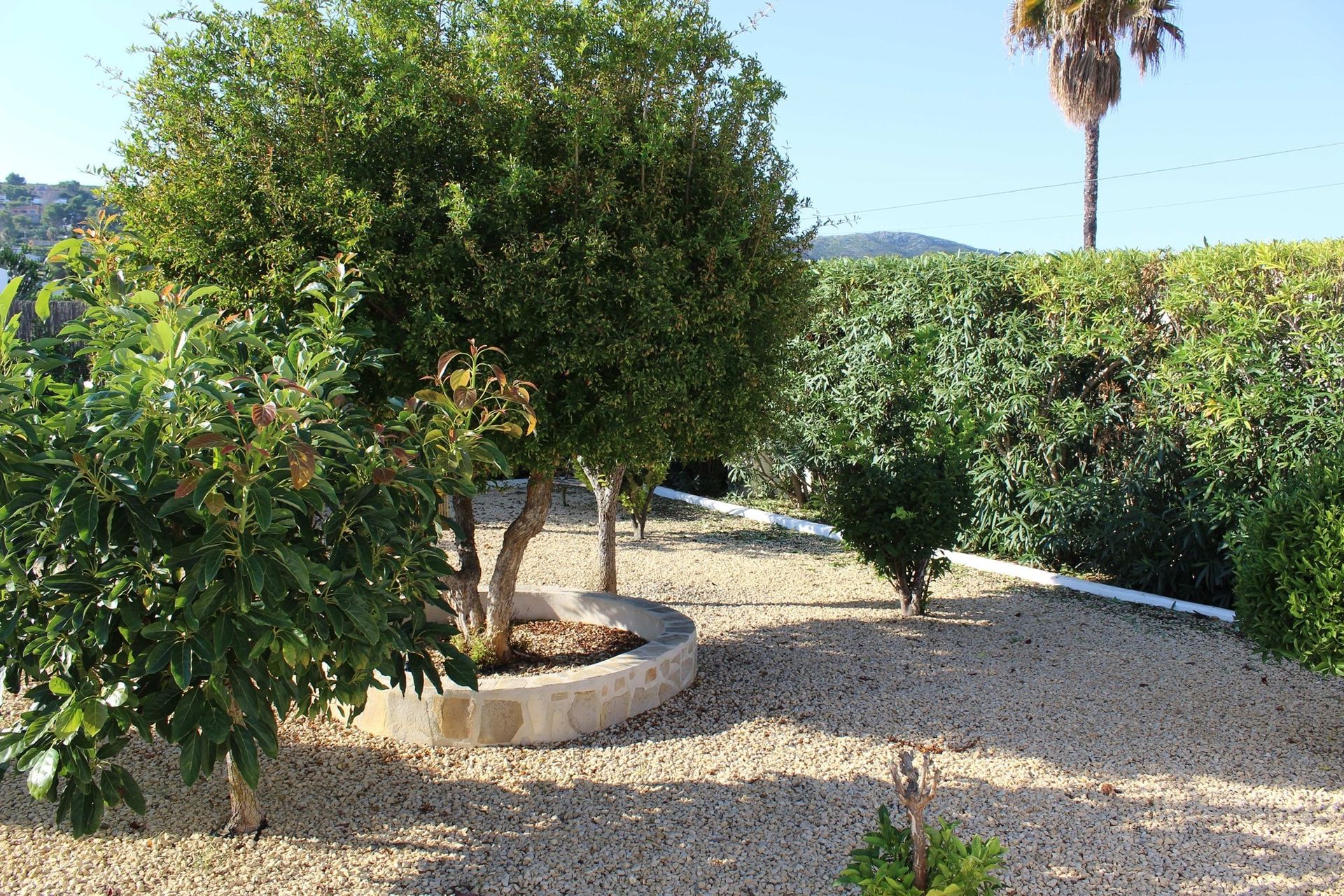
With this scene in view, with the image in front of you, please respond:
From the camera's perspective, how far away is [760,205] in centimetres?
484

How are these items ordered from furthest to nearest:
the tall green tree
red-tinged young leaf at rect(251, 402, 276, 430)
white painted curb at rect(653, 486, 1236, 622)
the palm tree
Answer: the palm tree
white painted curb at rect(653, 486, 1236, 622)
the tall green tree
red-tinged young leaf at rect(251, 402, 276, 430)

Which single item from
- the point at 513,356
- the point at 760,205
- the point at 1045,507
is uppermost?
the point at 760,205

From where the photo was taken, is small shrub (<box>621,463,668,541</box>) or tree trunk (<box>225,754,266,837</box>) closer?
tree trunk (<box>225,754,266,837</box>)

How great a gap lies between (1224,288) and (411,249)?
5.86m

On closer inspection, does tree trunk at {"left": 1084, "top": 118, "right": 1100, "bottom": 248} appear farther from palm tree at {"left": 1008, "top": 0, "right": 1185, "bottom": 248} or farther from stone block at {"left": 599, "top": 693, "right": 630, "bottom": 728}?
stone block at {"left": 599, "top": 693, "right": 630, "bottom": 728}

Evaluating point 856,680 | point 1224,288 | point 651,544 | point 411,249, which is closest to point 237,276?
point 411,249

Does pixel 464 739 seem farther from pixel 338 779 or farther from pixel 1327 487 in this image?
pixel 1327 487

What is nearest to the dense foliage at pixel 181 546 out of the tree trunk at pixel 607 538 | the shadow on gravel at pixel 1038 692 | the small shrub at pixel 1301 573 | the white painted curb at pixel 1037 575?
the shadow on gravel at pixel 1038 692

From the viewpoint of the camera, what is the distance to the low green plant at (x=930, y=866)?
8.79 feet

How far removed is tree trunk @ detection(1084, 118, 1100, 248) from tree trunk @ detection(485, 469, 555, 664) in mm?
14562

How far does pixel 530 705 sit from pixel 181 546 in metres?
2.08

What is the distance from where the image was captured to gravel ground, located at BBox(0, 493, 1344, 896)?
3.35 m

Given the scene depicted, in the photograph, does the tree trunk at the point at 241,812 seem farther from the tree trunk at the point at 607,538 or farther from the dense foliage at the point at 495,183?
the tree trunk at the point at 607,538

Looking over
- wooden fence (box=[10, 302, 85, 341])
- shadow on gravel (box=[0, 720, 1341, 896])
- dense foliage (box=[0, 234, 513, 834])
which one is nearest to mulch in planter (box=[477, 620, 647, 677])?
shadow on gravel (box=[0, 720, 1341, 896])
